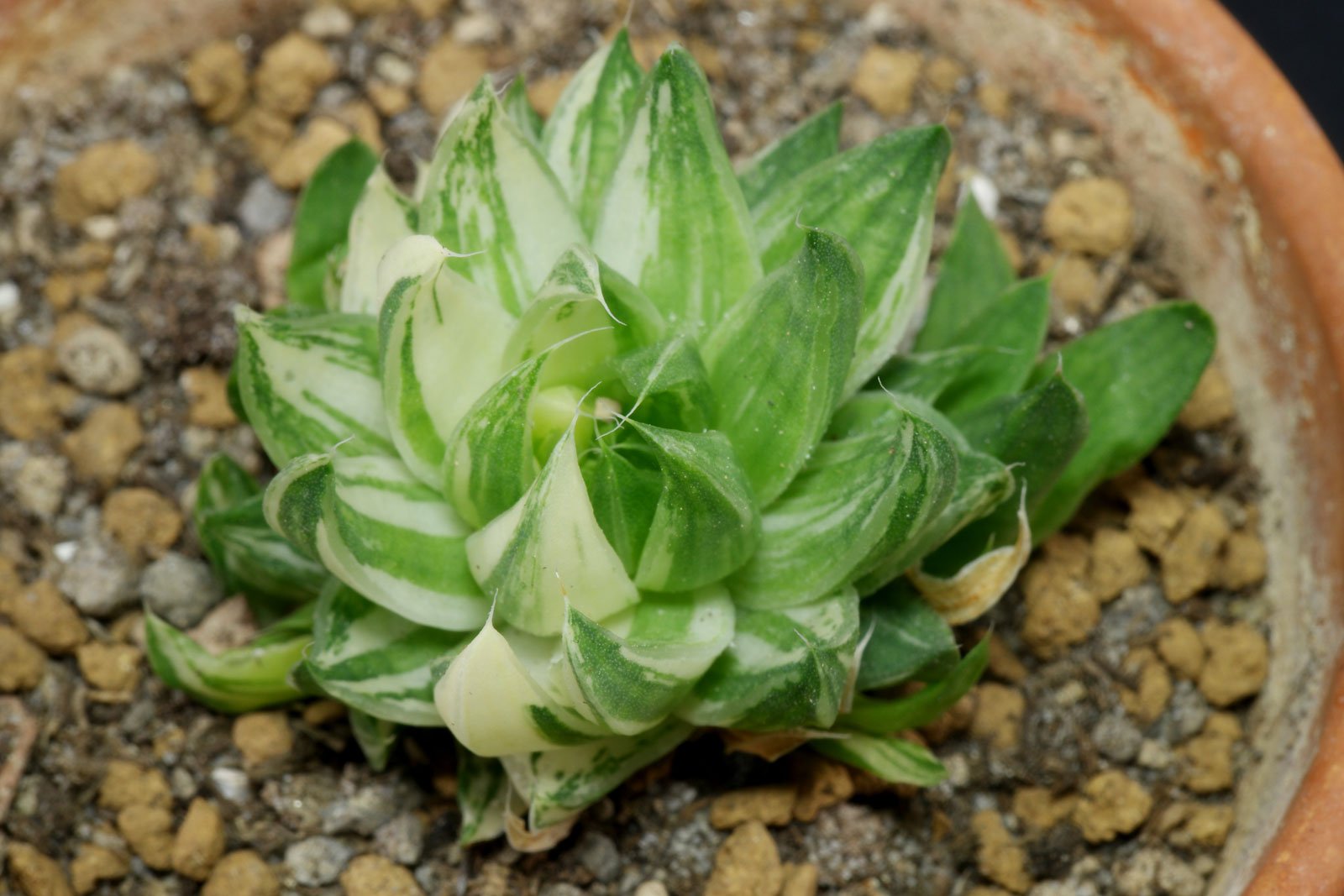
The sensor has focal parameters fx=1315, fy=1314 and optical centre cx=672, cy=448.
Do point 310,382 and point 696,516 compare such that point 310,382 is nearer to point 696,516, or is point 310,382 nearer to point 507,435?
point 507,435

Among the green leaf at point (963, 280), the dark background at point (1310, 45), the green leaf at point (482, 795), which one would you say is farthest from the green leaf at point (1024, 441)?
the dark background at point (1310, 45)


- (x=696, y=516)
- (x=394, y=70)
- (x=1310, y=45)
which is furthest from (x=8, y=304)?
(x=1310, y=45)

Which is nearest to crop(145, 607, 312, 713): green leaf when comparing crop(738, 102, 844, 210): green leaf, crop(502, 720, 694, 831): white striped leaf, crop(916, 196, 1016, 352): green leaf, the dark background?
crop(502, 720, 694, 831): white striped leaf

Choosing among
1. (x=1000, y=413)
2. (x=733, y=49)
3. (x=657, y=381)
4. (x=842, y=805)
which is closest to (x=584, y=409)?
(x=657, y=381)

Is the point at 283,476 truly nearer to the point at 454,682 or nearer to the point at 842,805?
the point at 454,682

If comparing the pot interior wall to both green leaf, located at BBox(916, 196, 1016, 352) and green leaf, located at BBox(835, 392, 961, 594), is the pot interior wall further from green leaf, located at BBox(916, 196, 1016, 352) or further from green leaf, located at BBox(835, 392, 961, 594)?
green leaf, located at BBox(835, 392, 961, 594)

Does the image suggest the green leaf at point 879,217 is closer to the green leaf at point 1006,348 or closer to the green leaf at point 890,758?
the green leaf at point 1006,348
